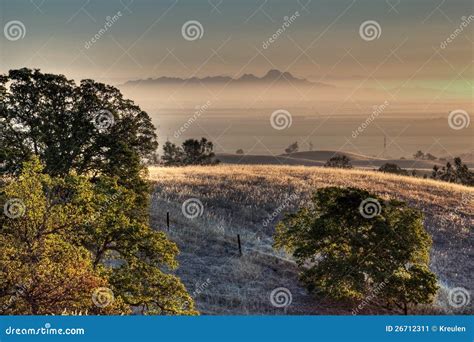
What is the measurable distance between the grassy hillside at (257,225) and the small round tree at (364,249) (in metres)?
2.14

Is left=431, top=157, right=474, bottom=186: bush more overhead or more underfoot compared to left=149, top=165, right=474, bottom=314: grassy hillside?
more overhead

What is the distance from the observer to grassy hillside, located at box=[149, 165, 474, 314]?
3400 centimetres

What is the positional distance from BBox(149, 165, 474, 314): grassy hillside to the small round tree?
2.14 meters

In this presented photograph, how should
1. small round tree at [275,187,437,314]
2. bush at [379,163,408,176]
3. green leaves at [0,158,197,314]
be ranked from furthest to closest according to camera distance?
bush at [379,163,408,176]
small round tree at [275,187,437,314]
green leaves at [0,158,197,314]

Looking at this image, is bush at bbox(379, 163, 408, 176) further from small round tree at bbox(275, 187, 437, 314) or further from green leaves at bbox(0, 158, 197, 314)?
green leaves at bbox(0, 158, 197, 314)

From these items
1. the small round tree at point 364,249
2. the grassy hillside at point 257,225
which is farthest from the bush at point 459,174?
the small round tree at point 364,249

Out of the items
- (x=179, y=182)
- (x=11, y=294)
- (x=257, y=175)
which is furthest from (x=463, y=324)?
(x=257, y=175)

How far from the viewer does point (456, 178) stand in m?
97.8

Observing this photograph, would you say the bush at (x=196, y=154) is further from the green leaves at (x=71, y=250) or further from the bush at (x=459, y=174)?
the green leaves at (x=71, y=250)

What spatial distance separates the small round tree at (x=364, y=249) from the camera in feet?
102

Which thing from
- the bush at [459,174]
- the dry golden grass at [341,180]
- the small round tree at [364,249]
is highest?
the bush at [459,174]

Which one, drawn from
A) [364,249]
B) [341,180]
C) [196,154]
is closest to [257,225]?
[364,249]

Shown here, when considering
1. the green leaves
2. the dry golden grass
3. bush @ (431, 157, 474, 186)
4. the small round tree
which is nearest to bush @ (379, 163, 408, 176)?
bush @ (431, 157, 474, 186)

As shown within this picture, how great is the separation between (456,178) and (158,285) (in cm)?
8362
